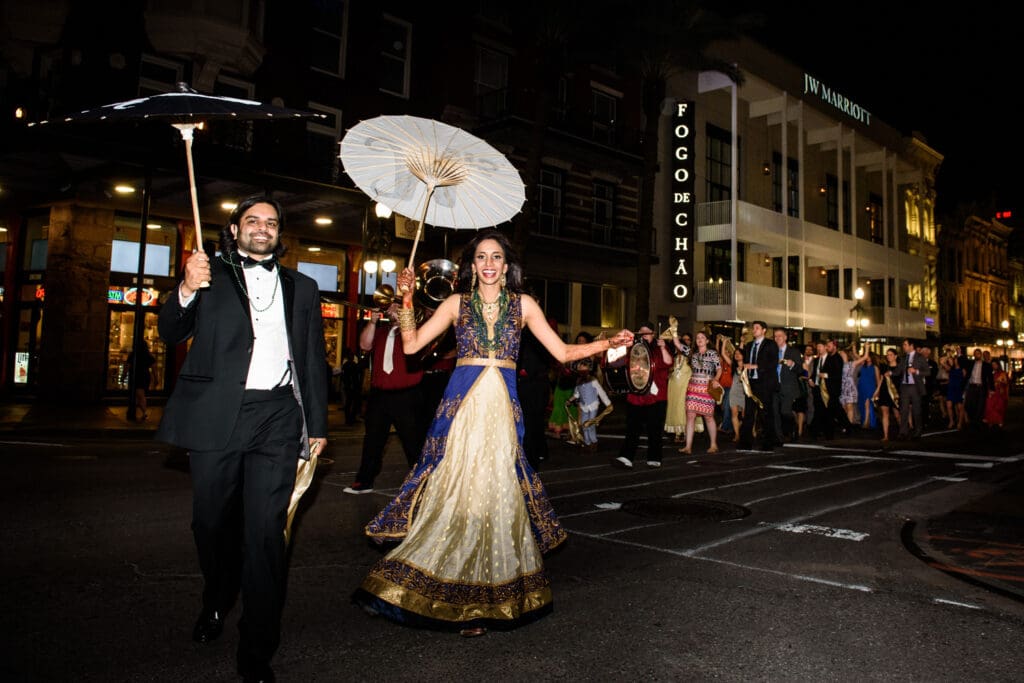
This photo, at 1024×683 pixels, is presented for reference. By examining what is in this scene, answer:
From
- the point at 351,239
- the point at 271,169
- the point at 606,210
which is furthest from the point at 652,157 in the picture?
the point at 271,169

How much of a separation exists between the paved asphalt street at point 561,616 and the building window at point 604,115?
23665 millimetres

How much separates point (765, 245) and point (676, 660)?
108 feet

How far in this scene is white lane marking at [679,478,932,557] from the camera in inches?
219

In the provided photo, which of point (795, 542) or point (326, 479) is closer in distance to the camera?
point (795, 542)

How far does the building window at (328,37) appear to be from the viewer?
74.2ft

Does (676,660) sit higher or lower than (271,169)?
lower

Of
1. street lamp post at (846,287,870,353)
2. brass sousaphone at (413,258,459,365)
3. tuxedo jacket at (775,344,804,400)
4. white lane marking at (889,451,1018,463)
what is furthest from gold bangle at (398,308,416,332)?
street lamp post at (846,287,870,353)

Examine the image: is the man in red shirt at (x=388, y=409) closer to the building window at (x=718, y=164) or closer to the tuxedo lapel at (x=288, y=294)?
the tuxedo lapel at (x=288, y=294)

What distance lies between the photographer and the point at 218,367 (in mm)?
3270

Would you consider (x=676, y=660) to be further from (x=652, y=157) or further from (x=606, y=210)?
(x=606, y=210)

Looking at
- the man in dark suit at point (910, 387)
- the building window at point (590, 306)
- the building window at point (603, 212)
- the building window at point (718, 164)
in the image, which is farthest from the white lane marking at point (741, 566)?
the building window at point (718, 164)

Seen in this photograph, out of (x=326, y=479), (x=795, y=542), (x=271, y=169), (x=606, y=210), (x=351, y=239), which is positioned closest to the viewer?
(x=795, y=542)

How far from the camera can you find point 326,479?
8.48 meters

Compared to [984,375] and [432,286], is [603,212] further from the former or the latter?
[432,286]
